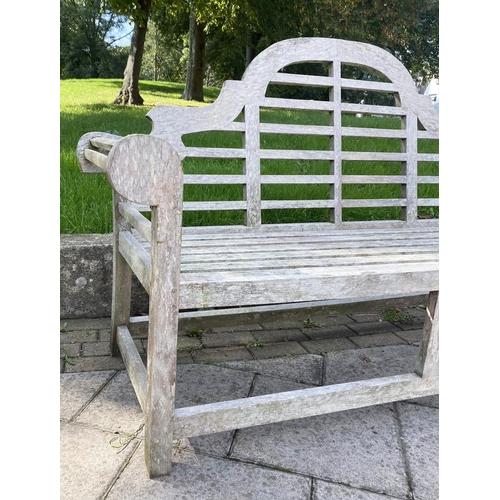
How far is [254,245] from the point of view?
187 cm

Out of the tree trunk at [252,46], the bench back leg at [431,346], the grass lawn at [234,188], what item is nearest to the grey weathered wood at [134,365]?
the bench back leg at [431,346]

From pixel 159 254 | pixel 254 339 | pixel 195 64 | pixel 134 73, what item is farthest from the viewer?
pixel 195 64

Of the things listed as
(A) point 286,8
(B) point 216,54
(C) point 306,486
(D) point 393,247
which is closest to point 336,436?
(C) point 306,486

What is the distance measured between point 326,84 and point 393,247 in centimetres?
86

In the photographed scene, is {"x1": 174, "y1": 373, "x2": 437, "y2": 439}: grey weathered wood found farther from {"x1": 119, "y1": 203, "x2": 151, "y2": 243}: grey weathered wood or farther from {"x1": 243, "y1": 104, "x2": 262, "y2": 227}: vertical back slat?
{"x1": 243, "y1": 104, "x2": 262, "y2": 227}: vertical back slat

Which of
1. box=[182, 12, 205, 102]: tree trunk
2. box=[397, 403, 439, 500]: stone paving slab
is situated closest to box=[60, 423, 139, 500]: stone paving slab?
box=[397, 403, 439, 500]: stone paving slab

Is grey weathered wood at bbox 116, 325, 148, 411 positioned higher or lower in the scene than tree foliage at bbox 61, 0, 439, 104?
lower

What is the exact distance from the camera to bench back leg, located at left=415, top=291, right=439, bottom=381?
5.30ft

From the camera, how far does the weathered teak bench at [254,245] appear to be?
1235mm

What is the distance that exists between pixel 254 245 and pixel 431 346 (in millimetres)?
672

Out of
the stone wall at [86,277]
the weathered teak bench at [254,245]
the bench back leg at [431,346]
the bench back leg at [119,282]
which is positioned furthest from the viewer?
the stone wall at [86,277]

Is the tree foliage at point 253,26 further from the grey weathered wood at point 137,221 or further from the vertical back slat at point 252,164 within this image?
the grey weathered wood at point 137,221

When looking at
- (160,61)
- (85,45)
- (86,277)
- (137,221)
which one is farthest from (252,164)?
(160,61)

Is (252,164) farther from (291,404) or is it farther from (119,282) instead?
(291,404)
